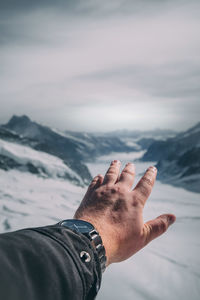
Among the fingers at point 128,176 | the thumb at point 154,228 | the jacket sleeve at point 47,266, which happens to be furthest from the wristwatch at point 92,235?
the fingers at point 128,176

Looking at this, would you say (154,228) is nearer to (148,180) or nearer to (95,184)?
(148,180)

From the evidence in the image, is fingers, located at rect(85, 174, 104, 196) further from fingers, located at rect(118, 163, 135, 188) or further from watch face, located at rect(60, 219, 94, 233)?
watch face, located at rect(60, 219, 94, 233)

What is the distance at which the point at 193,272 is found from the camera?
12.1 m

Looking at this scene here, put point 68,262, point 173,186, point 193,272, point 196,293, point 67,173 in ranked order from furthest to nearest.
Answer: point 173,186, point 67,173, point 193,272, point 196,293, point 68,262

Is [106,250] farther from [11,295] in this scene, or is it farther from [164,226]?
[11,295]

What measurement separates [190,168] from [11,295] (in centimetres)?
16281

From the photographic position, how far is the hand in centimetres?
241

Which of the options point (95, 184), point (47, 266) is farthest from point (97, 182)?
point (47, 266)

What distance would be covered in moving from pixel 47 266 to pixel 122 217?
1219 millimetres

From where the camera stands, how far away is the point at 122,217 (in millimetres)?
2537

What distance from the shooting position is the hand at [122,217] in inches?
95.0

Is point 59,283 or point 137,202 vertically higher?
point 137,202

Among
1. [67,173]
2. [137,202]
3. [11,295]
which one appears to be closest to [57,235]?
[11,295]

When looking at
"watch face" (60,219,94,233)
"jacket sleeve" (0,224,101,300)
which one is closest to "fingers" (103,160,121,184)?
"watch face" (60,219,94,233)
